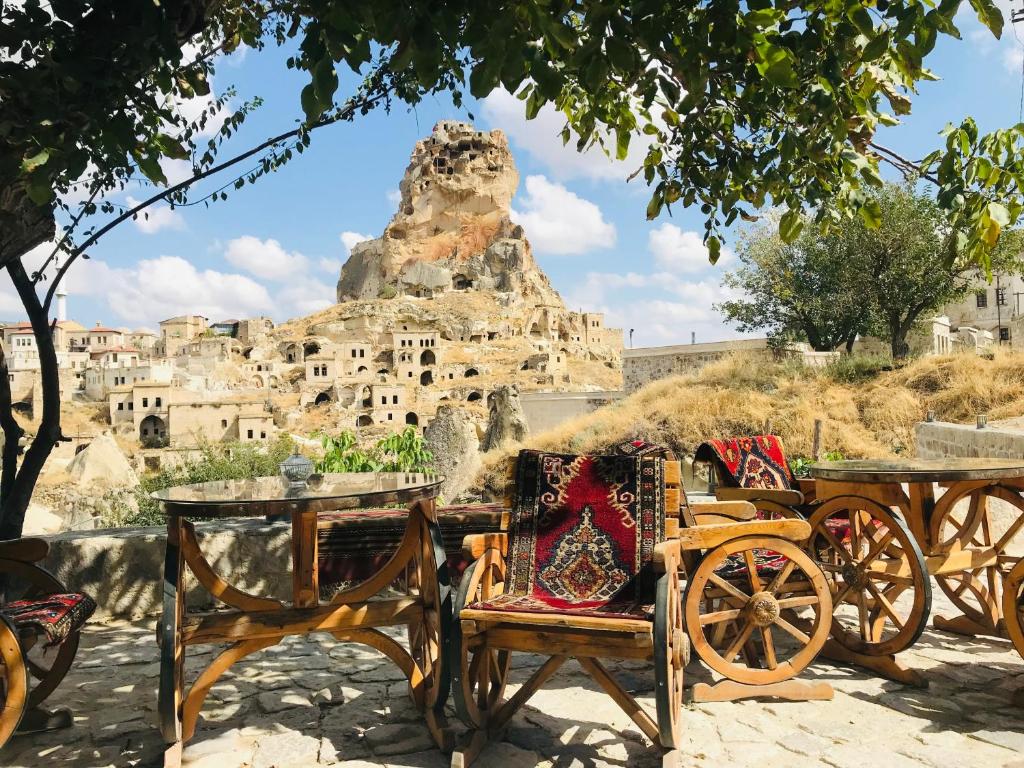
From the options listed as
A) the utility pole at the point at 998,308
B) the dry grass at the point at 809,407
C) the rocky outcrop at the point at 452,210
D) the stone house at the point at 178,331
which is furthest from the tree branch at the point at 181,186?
the rocky outcrop at the point at 452,210

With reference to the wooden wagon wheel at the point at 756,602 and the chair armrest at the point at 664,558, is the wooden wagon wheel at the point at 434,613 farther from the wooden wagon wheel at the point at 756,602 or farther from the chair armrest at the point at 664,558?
the wooden wagon wheel at the point at 756,602

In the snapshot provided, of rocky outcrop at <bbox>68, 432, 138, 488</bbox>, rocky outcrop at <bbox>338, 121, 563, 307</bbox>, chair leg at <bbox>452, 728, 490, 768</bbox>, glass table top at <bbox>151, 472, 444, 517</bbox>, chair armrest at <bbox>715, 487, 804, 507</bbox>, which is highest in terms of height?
rocky outcrop at <bbox>338, 121, 563, 307</bbox>

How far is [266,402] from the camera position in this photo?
182 ft

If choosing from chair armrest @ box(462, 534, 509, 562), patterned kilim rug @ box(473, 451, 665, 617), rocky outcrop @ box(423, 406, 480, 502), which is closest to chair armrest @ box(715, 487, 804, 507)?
patterned kilim rug @ box(473, 451, 665, 617)

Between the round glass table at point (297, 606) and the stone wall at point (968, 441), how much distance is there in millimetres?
5837

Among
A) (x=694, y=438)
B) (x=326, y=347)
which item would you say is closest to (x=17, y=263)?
(x=694, y=438)

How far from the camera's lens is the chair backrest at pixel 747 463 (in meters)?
4.29

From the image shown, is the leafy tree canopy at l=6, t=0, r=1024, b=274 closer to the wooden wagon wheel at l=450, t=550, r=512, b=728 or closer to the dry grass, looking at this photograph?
the wooden wagon wheel at l=450, t=550, r=512, b=728

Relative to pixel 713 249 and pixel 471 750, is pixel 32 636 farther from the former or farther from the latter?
pixel 713 249

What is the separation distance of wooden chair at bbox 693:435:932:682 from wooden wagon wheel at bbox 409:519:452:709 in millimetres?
1741

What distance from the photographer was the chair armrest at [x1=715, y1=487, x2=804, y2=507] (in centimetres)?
397

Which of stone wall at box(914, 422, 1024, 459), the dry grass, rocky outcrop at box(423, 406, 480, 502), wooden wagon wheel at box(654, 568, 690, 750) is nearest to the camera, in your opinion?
wooden wagon wheel at box(654, 568, 690, 750)

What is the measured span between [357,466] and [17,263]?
381cm

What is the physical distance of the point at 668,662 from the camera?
2.60 metres
